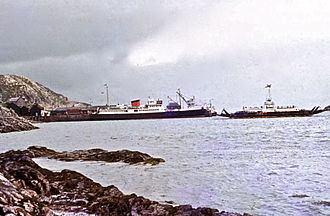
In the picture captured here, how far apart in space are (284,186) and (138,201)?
7082mm

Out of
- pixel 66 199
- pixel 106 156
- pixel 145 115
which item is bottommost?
pixel 106 156

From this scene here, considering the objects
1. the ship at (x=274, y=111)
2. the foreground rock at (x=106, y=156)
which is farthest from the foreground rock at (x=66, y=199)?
the ship at (x=274, y=111)

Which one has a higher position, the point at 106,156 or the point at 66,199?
the point at 66,199

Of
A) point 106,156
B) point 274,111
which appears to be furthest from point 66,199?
point 274,111

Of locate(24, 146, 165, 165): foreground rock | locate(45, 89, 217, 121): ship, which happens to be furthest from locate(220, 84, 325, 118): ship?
locate(24, 146, 165, 165): foreground rock

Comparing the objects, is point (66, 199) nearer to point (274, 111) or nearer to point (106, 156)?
point (106, 156)

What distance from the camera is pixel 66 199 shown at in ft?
34.1

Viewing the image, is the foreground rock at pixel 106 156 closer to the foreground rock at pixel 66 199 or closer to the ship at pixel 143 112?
the foreground rock at pixel 66 199

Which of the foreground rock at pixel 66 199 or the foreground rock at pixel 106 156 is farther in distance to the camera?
the foreground rock at pixel 106 156

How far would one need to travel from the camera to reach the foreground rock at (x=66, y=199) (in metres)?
8.22

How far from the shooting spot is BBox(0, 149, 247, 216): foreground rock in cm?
822

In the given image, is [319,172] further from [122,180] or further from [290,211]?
[122,180]

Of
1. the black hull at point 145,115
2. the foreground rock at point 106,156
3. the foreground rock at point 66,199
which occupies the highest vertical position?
the black hull at point 145,115

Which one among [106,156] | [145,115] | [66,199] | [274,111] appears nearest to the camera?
[66,199]
